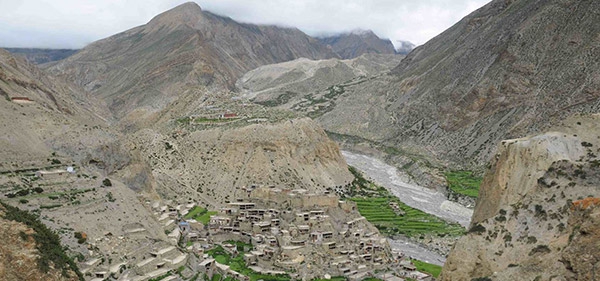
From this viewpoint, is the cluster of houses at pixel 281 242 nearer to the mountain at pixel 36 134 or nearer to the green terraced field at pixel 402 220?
the mountain at pixel 36 134

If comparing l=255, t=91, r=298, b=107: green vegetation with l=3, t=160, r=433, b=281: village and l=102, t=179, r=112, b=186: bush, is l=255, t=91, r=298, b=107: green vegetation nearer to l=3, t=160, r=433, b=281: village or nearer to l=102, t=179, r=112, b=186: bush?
l=3, t=160, r=433, b=281: village

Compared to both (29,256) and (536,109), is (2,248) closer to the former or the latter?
(29,256)

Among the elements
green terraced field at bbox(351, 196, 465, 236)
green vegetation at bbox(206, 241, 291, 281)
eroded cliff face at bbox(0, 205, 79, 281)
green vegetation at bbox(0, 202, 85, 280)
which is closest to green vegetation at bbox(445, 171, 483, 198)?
green terraced field at bbox(351, 196, 465, 236)

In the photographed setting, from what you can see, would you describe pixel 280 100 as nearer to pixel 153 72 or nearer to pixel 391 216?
pixel 153 72

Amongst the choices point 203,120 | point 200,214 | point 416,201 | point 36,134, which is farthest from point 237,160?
point 416,201

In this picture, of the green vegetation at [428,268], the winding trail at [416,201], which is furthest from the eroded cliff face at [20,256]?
the winding trail at [416,201]
